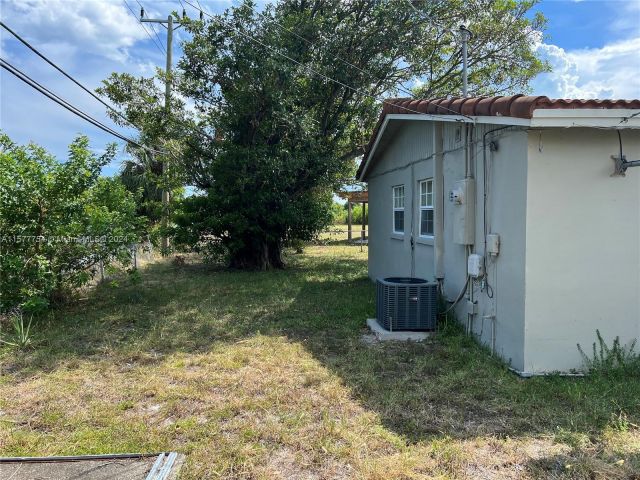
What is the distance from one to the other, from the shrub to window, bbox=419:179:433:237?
319cm

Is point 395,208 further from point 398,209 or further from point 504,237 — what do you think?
point 504,237

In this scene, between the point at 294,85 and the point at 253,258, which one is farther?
the point at 253,258

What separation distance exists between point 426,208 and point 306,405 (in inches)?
176

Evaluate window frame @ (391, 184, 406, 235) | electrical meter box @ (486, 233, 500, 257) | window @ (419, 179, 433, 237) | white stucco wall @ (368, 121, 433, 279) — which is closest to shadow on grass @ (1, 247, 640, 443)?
white stucco wall @ (368, 121, 433, 279)

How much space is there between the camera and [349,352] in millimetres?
5426

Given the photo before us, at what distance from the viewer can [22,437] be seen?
11.3ft

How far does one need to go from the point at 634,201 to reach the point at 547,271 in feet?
3.60

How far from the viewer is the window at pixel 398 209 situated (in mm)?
8992

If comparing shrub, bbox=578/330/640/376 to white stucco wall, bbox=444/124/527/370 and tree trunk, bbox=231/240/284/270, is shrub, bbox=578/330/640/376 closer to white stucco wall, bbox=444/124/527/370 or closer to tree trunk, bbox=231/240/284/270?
white stucco wall, bbox=444/124/527/370

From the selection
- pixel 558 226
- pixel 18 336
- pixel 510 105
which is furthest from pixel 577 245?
pixel 18 336

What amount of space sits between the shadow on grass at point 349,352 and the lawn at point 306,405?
22 millimetres

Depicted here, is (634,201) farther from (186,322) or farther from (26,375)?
(26,375)

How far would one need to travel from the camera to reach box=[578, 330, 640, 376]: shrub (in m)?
4.37

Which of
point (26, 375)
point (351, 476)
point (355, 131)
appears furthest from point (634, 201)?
point (355, 131)
